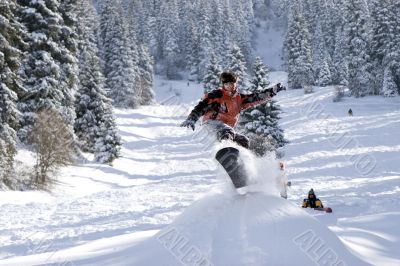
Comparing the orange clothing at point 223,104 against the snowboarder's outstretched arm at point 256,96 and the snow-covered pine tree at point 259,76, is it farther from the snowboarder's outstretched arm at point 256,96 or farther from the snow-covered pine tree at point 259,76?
the snow-covered pine tree at point 259,76

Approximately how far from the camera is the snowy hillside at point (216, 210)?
5797mm

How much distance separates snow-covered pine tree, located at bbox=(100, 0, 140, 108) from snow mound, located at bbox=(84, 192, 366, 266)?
5196cm

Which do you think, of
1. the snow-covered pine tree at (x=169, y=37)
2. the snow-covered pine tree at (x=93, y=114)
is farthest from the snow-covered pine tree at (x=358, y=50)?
the snow-covered pine tree at (x=169, y=37)

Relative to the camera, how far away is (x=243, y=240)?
5629 millimetres

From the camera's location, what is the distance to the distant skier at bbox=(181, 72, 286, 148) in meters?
7.98

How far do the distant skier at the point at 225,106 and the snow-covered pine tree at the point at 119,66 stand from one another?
50169 millimetres

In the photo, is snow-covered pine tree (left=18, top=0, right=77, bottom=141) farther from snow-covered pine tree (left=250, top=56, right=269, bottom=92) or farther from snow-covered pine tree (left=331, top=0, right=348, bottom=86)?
snow-covered pine tree (left=331, top=0, right=348, bottom=86)

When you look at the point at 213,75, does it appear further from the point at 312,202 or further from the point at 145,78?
the point at 312,202

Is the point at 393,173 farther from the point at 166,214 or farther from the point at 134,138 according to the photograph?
the point at 134,138

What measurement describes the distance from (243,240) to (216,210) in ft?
3.99

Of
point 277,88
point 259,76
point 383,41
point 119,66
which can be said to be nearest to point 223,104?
point 277,88

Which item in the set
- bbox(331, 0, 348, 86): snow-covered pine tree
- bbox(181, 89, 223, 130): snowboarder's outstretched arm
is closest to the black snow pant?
bbox(181, 89, 223, 130): snowboarder's outstretched arm

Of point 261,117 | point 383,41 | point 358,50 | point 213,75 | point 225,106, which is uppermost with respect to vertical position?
point 383,41

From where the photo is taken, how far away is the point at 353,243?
7.06 metres
